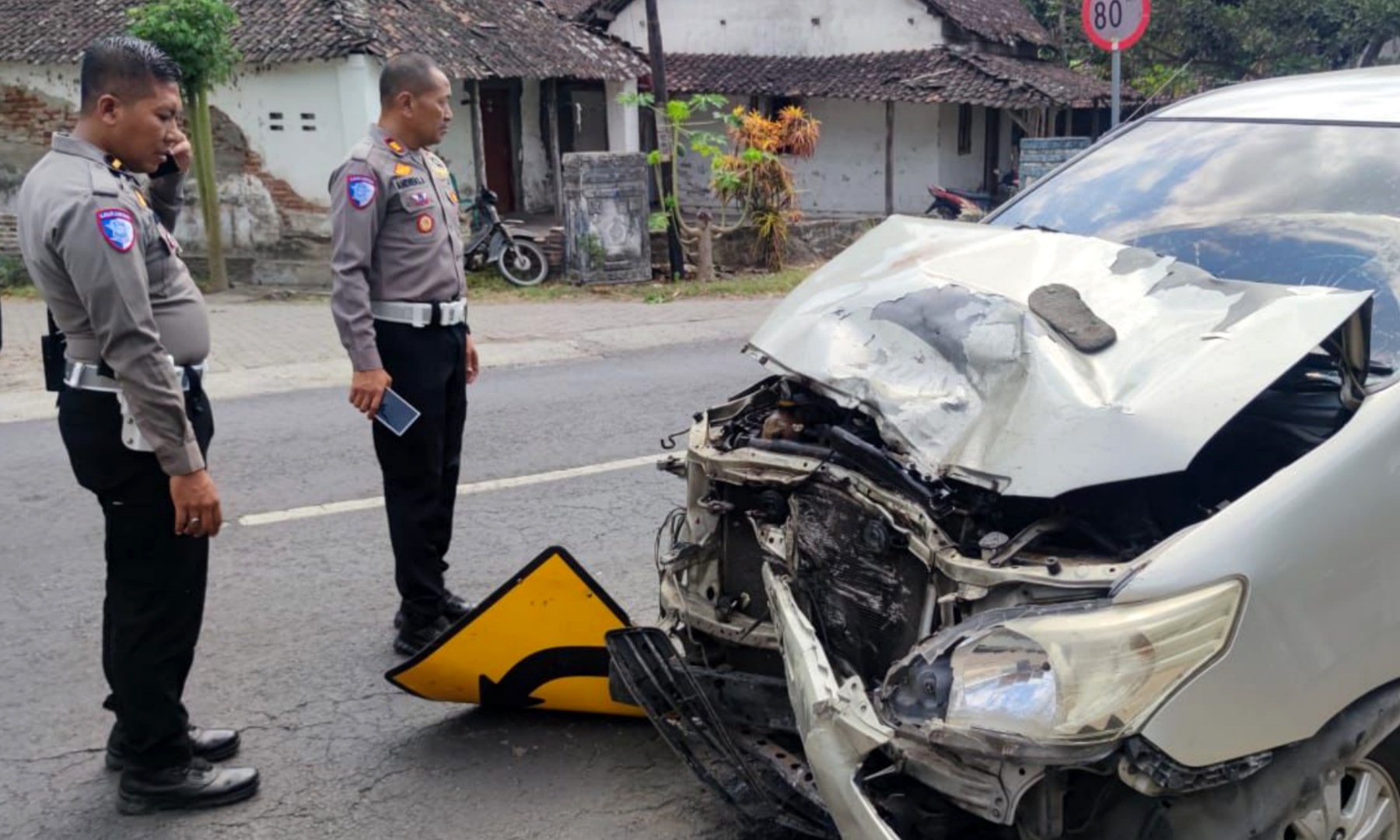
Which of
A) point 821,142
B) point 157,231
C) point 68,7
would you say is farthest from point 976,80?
point 157,231

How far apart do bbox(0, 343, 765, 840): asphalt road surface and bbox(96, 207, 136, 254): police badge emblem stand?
157cm

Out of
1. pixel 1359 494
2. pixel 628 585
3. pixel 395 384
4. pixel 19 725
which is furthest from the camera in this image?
pixel 628 585

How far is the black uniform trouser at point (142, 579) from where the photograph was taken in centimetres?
330

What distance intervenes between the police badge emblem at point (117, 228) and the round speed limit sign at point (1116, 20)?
30.5 ft

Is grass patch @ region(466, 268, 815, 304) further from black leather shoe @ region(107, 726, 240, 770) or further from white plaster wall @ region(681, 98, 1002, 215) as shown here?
white plaster wall @ region(681, 98, 1002, 215)

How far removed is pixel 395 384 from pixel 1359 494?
3.01 meters

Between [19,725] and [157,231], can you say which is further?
[19,725]

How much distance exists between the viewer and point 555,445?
7.19 metres

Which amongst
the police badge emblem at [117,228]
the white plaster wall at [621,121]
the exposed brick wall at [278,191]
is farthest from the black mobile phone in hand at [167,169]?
the white plaster wall at [621,121]

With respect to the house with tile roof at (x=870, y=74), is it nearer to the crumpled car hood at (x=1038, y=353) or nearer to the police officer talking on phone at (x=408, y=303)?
Result: the police officer talking on phone at (x=408, y=303)

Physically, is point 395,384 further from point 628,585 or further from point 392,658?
point 628,585

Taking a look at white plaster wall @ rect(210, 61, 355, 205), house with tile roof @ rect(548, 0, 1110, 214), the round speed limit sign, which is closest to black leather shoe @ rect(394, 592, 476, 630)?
the round speed limit sign

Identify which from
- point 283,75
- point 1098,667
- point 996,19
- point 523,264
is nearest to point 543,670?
point 1098,667

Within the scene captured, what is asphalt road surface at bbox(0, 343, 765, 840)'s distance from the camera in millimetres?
3463
